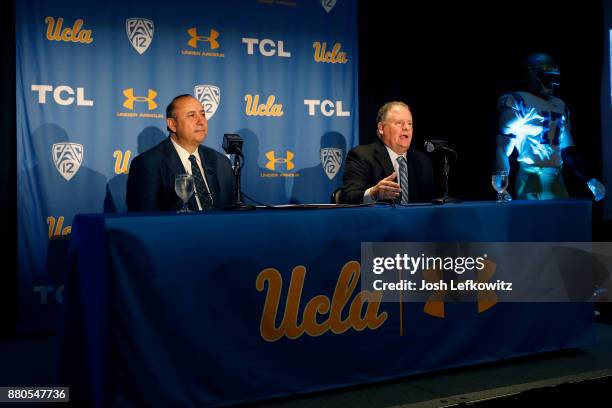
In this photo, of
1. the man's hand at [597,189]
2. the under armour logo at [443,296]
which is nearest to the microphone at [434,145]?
the under armour logo at [443,296]

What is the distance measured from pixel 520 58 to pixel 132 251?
167 inches

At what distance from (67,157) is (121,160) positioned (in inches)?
13.7

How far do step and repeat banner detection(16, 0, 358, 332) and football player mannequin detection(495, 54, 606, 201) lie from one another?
3.87 ft

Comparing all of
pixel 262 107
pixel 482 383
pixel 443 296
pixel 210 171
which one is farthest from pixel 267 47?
pixel 482 383

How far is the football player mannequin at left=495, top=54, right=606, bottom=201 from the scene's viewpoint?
4852 mm

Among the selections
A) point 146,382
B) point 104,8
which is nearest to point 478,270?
point 146,382

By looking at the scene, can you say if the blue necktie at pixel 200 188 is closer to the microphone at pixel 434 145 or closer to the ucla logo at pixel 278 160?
the ucla logo at pixel 278 160

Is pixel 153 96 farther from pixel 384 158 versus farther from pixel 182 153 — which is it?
pixel 384 158

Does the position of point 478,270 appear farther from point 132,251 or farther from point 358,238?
point 132,251

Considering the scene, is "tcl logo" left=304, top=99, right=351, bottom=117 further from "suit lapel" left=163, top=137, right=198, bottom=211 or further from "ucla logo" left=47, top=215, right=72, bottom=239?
"ucla logo" left=47, top=215, right=72, bottom=239

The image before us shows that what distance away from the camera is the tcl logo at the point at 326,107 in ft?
17.5

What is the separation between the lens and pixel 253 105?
5.13 m

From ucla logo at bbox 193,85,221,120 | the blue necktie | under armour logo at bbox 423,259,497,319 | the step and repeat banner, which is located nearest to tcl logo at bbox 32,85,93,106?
the step and repeat banner

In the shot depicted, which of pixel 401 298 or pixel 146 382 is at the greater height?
pixel 401 298
